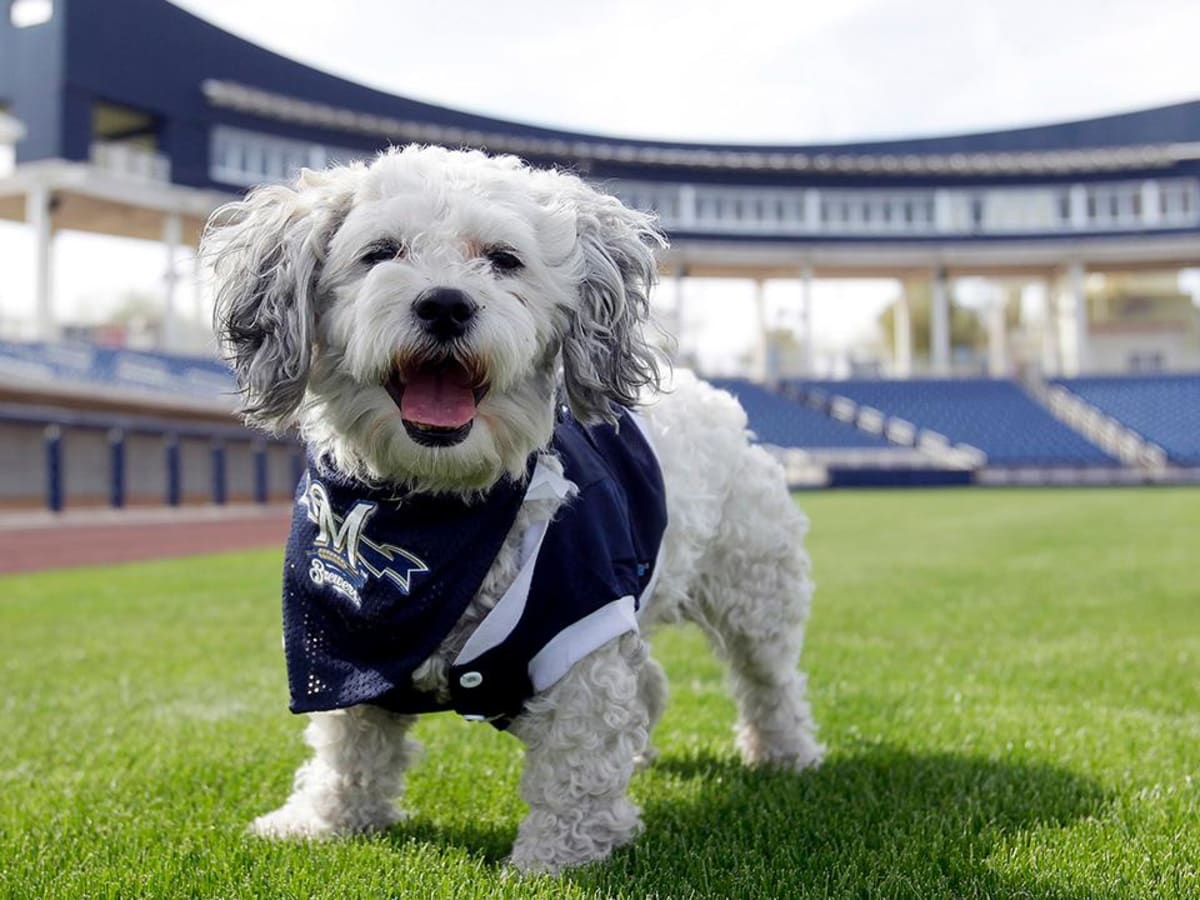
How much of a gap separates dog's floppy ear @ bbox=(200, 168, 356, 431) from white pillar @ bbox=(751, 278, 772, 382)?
5065 cm

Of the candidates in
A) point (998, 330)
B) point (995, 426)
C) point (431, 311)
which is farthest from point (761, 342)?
point (431, 311)

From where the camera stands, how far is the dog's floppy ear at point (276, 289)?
2.91 metres

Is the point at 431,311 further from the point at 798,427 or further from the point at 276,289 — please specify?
the point at 798,427

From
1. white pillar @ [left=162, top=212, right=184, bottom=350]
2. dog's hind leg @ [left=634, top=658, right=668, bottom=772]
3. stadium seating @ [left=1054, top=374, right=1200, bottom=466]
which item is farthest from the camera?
stadium seating @ [left=1054, top=374, right=1200, bottom=466]

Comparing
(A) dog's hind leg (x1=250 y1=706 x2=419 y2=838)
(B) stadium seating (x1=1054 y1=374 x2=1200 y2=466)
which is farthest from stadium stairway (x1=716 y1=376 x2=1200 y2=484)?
(A) dog's hind leg (x1=250 y1=706 x2=419 y2=838)

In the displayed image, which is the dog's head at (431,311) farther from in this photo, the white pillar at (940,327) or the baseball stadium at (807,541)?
the white pillar at (940,327)

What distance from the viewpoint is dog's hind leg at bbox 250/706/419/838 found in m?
3.39

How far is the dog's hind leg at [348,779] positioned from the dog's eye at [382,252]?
1362 millimetres

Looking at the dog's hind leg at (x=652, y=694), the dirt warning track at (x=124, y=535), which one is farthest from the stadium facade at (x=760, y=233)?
the dog's hind leg at (x=652, y=694)

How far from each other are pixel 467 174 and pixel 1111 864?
250cm

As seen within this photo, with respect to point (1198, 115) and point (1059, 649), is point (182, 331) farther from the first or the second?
point (1198, 115)

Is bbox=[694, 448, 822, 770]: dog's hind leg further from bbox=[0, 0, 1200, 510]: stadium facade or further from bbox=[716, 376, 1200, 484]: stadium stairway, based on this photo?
bbox=[716, 376, 1200, 484]: stadium stairway

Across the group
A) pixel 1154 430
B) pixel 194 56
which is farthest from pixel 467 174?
pixel 1154 430

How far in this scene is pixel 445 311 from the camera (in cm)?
269
